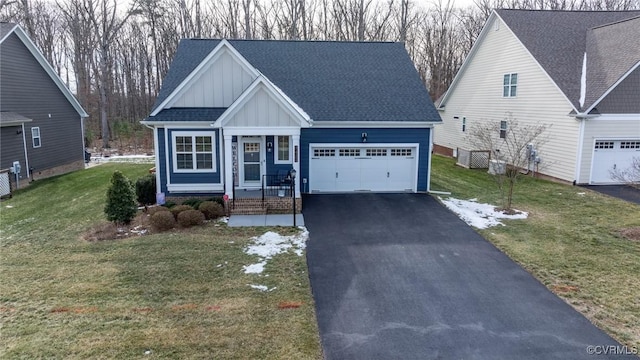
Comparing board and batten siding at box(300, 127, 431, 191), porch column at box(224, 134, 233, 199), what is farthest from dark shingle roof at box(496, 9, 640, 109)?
porch column at box(224, 134, 233, 199)

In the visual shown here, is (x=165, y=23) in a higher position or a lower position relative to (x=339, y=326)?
higher

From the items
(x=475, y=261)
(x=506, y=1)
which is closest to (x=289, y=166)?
(x=475, y=261)

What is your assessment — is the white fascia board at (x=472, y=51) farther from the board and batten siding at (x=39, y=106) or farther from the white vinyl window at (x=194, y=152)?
the board and batten siding at (x=39, y=106)

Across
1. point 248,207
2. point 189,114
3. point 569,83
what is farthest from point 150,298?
point 569,83

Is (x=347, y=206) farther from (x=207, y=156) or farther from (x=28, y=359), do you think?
(x=28, y=359)

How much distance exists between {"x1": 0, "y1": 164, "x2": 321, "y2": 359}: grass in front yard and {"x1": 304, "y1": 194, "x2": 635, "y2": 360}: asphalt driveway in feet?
2.20

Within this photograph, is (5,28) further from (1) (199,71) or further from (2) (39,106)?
(1) (199,71)

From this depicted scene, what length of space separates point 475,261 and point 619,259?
3372 mm

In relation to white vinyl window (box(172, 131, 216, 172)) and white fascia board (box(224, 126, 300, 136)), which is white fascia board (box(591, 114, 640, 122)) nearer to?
white fascia board (box(224, 126, 300, 136))

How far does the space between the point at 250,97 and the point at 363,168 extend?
216 inches

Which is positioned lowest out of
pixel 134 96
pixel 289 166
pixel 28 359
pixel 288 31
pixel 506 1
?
pixel 28 359

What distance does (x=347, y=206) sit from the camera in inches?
A: 602

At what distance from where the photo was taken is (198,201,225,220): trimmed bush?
44.4ft

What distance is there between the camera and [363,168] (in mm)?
17312
